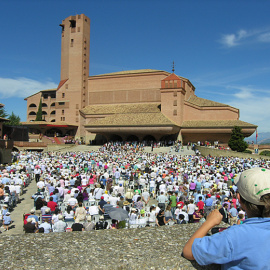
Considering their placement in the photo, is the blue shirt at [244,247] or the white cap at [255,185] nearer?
the blue shirt at [244,247]

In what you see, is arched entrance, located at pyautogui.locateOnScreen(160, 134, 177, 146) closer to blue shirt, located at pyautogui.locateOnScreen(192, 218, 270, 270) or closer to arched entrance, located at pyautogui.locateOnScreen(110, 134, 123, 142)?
arched entrance, located at pyautogui.locateOnScreen(110, 134, 123, 142)

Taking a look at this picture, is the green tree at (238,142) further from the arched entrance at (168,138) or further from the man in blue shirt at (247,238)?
the man in blue shirt at (247,238)

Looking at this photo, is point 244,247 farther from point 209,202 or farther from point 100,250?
point 209,202

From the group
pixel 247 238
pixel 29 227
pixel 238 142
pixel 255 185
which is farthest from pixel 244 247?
pixel 238 142

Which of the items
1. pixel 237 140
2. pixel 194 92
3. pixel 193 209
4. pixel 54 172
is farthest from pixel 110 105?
pixel 193 209

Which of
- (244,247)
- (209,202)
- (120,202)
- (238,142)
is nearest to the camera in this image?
(244,247)

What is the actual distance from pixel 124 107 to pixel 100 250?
2263 inches

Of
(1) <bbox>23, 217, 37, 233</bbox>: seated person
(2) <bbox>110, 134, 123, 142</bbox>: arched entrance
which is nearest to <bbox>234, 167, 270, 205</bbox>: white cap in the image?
(1) <bbox>23, 217, 37, 233</bbox>: seated person

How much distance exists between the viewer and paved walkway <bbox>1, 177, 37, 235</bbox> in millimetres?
10759

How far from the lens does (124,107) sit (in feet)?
197

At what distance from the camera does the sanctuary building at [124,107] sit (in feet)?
170

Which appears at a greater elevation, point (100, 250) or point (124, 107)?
point (124, 107)

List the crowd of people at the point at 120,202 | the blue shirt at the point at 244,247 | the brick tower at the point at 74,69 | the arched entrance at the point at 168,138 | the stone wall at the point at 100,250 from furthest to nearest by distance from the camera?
the brick tower at the point at 74,69 → the arched entrance at the point at 168,138 → the crowd of people at the point at 120,202 → the stone wall at the point at 100,250 → the blue shirt at the point at 244,247

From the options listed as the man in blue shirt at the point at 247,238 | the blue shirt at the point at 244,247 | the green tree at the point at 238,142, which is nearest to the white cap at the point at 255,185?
the man in blue shirt at the point at 247,238
